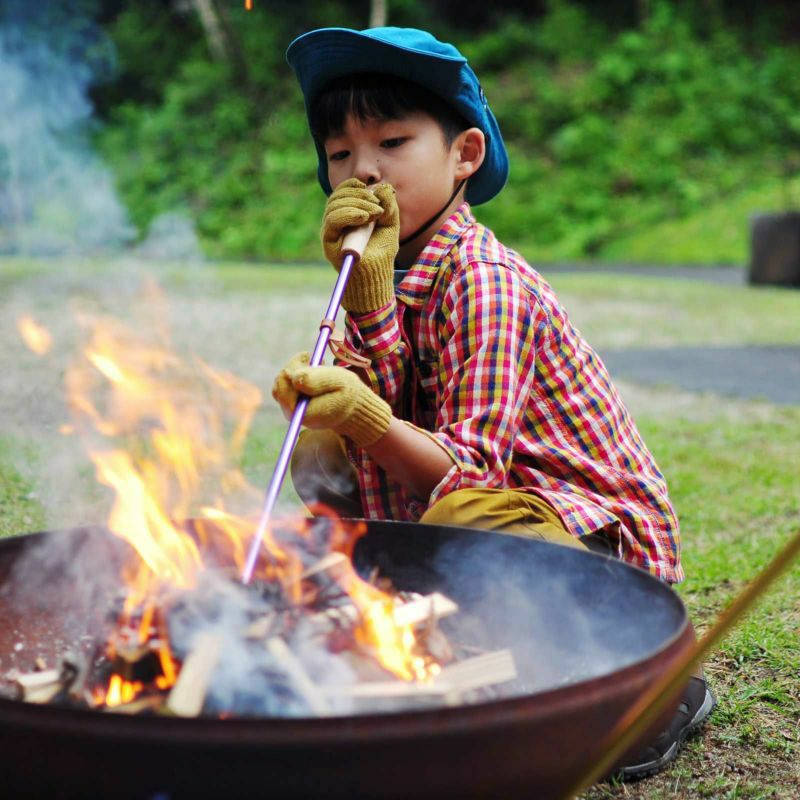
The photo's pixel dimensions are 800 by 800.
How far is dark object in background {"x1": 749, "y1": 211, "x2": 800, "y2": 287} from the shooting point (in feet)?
32.9

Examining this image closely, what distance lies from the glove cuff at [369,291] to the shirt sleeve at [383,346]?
15 millimetres

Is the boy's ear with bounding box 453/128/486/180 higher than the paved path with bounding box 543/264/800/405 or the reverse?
higher

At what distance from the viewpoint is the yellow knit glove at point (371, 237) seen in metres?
1.86

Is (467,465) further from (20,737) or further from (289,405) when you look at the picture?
(20,737)

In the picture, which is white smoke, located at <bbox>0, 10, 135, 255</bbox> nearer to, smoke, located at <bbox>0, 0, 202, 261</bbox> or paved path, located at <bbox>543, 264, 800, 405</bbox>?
smoke, located at <bbox>0, 0, 202, 261</bbox>

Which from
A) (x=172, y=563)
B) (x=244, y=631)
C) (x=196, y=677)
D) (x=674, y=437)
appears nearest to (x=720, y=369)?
(x=674, y=437)

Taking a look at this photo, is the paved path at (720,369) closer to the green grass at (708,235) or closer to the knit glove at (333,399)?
the knit glove at (333,399)

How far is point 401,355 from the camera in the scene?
78.8 inches

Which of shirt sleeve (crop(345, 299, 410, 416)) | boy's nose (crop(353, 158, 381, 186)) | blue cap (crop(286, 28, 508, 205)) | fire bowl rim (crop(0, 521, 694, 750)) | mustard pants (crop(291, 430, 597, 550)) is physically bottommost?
mustard pants (crop(291, 430, 597, 550))

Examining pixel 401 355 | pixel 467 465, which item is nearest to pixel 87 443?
pixel 401 355

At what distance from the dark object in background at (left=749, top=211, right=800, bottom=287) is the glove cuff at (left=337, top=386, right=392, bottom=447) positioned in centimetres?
912

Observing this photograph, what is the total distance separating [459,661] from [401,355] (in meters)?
0.70

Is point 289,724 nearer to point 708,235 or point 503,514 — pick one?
point 503,514

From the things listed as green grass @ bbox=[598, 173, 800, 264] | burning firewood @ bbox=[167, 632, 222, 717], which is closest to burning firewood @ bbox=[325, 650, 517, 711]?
burning firewood @ bbox=[167, 632, 222, 717]
